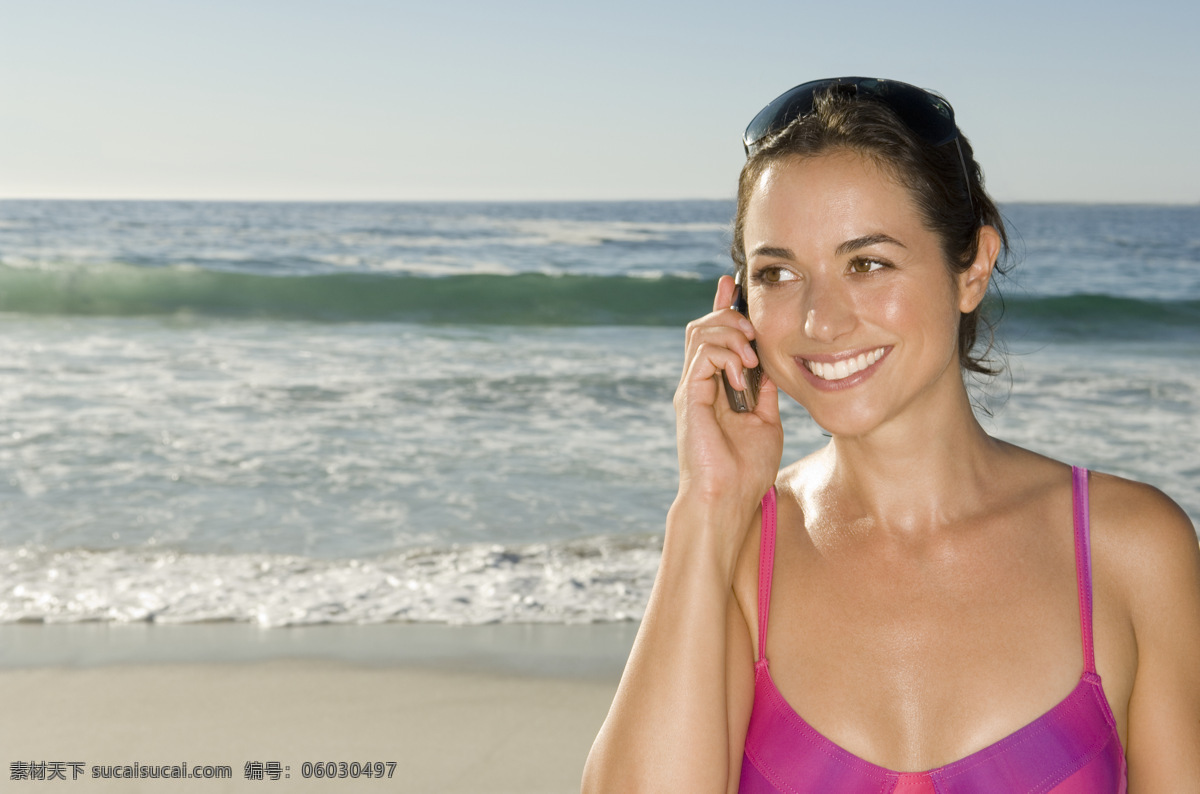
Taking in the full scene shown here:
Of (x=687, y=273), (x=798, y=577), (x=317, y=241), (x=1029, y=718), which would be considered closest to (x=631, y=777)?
(x=798, y=577)

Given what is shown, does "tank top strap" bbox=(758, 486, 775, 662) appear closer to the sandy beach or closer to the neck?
the neck

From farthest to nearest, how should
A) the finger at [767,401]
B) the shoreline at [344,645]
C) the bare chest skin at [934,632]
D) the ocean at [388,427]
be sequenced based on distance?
the ocean at [388,427], the shoreline at [344,645], the finger at [767,401], the bare chest skin at [934,632]

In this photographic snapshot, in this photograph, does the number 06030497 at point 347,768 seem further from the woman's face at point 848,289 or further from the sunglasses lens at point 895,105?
the sunglasses lens at point 895,105

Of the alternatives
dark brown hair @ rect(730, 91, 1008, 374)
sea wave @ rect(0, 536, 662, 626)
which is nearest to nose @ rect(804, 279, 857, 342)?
dark brown hair @ rect(730, 91, 1008, 374)

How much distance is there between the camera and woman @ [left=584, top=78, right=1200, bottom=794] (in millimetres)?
2049

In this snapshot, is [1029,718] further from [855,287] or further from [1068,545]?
[855,287]

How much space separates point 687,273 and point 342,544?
19.0 metres

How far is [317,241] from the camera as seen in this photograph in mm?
29984

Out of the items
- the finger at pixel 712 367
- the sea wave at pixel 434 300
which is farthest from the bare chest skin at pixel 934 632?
the sea wave at pixel 434 300

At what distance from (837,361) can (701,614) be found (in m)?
0.58

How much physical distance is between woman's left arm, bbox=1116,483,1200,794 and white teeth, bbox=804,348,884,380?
61 cm

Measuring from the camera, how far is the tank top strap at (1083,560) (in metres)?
2.07

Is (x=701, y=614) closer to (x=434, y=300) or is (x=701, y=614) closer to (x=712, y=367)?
(x=712, y=367)

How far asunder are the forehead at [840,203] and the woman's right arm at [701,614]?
0.37m
